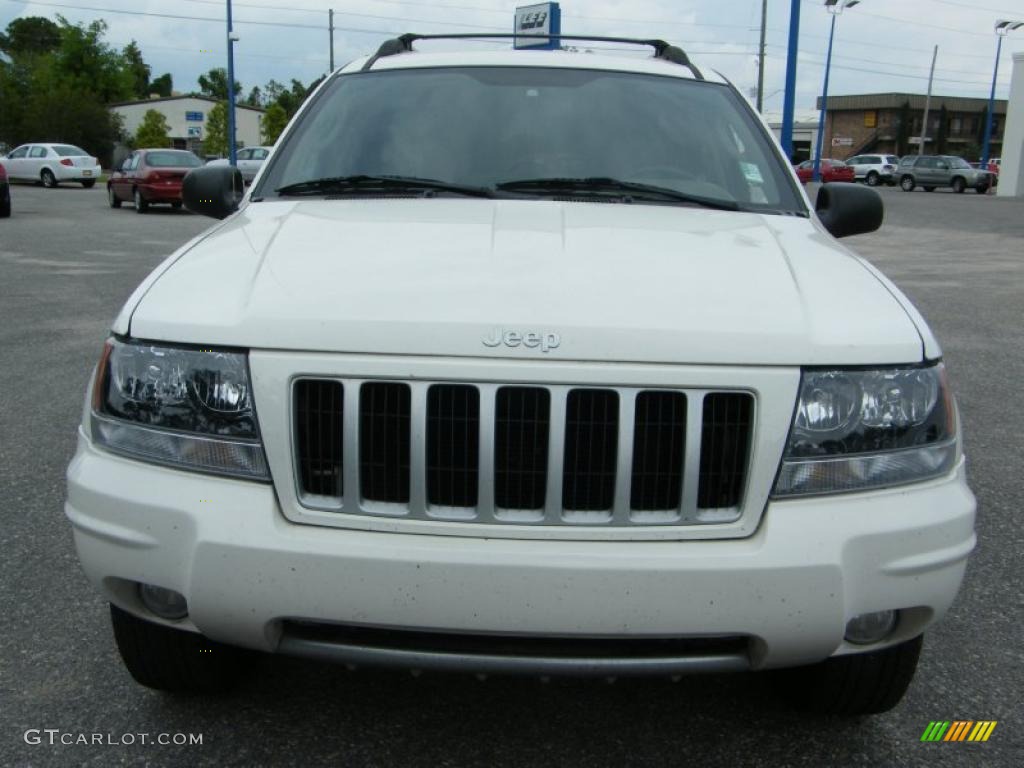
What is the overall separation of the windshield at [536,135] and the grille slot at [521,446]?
1306 millimetres

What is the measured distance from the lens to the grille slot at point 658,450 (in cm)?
212

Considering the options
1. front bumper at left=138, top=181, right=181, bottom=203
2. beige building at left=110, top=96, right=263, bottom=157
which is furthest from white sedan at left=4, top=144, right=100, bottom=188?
beige building at left=110, top=96, right=263, bottom=157

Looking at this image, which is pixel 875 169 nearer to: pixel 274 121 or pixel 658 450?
pixel 274 121

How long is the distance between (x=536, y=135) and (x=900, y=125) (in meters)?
87.9

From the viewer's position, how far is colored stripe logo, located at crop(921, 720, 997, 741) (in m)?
2.63

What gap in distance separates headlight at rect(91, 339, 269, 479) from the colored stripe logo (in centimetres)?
185

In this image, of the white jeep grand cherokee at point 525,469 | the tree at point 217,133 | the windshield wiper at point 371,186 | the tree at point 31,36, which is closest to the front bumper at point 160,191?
the windshield wiper at point 371,186

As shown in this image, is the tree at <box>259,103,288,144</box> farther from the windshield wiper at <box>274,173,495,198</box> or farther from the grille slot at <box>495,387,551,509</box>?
the grille slot at <box>495,387,551,509</box>

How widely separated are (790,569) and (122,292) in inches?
391

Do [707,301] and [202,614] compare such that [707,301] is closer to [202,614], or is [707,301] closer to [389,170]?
[202,614]

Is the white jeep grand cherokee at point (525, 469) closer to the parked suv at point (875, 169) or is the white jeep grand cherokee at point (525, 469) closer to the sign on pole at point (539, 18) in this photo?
the sign on pole at point (539, 18)

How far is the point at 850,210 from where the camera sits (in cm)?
356

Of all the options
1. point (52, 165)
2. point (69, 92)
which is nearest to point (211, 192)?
point (52, 165)

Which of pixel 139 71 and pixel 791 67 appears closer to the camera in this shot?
pixel 791 67
